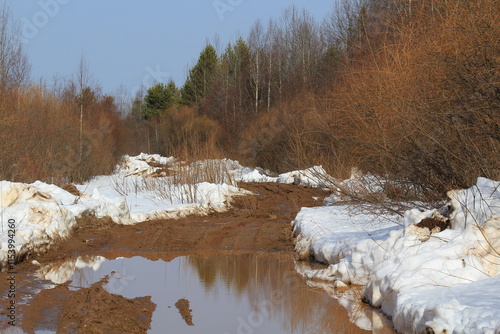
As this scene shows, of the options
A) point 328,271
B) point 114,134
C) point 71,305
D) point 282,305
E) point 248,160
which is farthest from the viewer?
point 114,134

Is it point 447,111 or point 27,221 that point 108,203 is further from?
point 447,111

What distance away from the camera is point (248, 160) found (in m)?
38.4

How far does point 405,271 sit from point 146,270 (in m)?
5.25

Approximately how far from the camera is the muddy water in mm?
7426

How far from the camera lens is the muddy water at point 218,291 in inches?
292

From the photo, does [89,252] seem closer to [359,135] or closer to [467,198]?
[359,135]

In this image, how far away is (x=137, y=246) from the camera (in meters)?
13.3

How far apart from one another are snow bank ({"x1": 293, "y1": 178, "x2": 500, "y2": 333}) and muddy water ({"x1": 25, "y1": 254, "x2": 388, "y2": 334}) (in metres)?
0.62

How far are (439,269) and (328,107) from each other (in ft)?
29.3

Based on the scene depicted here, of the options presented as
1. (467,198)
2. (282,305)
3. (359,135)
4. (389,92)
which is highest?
(389,92)

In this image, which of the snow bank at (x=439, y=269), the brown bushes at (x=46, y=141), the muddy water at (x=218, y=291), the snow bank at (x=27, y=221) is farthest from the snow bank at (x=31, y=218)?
the snow bank at (x=439, y=269)

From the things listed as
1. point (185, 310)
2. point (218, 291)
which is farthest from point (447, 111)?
point (185, 310)

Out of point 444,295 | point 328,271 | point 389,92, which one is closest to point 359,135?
point 389,92

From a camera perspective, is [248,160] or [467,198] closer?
[467,198]
